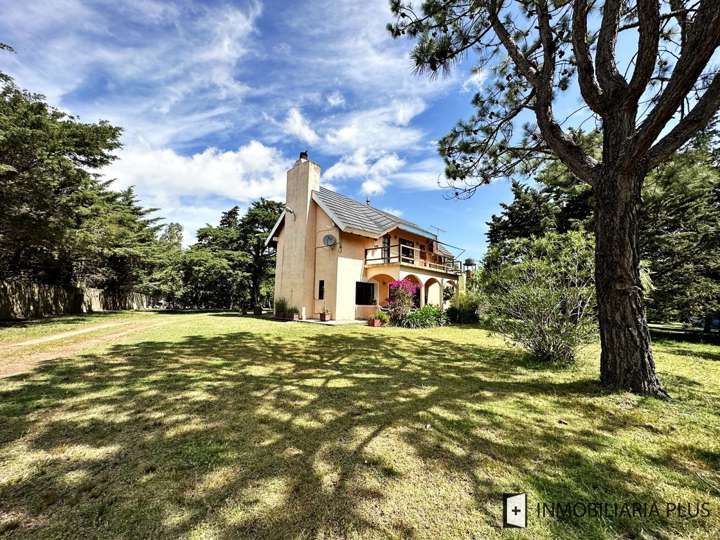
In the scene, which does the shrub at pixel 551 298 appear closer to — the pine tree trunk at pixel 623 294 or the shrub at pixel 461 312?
the pine tree trunk at pixel 623 294

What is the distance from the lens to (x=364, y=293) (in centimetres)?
1953

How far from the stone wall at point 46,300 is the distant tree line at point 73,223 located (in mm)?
839

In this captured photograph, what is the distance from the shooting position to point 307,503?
2.23 metres

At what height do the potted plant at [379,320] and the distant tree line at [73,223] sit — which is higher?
the distant tree line at [73,223]

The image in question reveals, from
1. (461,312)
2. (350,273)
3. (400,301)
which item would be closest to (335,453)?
(400,301)

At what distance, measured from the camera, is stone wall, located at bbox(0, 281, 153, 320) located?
14.5 meters

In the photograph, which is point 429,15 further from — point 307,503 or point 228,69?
point 307,503

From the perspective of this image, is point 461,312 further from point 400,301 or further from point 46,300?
point 46,300

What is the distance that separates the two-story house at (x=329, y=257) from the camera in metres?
17.4

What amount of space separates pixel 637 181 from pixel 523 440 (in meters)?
4.72

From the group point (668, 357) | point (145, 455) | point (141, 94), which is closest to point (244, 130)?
point (141, 94)

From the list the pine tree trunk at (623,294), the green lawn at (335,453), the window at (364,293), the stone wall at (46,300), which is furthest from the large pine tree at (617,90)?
the stone wall at (46,300)

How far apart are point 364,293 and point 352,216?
518cm

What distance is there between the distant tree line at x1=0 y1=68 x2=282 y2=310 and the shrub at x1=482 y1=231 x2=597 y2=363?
668 inches
